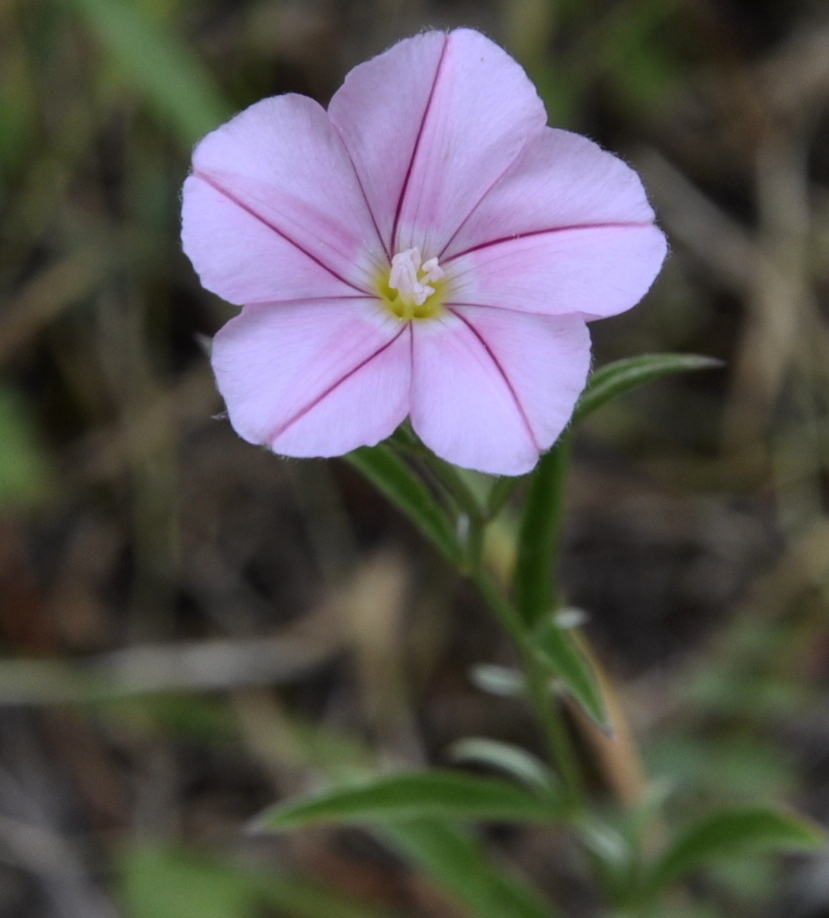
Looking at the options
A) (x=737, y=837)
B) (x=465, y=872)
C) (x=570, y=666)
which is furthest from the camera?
(x=465, y=872)

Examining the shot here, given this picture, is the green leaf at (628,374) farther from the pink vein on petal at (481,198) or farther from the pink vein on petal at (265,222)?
the pink vein on petal at (265,222)

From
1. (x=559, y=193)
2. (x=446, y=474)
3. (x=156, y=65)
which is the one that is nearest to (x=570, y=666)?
(x=446, y=474)

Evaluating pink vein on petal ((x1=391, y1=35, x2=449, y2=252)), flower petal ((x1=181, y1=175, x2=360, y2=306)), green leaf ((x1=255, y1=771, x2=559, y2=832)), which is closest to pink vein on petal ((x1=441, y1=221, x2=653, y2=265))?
pink vein on petal ((x1=391, y1=35, x2=449, y2=252))

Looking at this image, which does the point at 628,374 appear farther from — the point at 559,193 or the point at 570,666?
the point at 570,666

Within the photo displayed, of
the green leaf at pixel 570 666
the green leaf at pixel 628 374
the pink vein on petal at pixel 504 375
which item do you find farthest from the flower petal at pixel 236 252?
the green leaf at pixel 570 666

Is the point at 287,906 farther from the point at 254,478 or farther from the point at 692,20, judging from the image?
the point at 692,20

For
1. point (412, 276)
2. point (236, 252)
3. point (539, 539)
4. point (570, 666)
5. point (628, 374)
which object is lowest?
point (570, 666)

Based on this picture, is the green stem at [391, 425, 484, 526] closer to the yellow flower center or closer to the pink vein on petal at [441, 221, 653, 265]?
the yellow flower center
